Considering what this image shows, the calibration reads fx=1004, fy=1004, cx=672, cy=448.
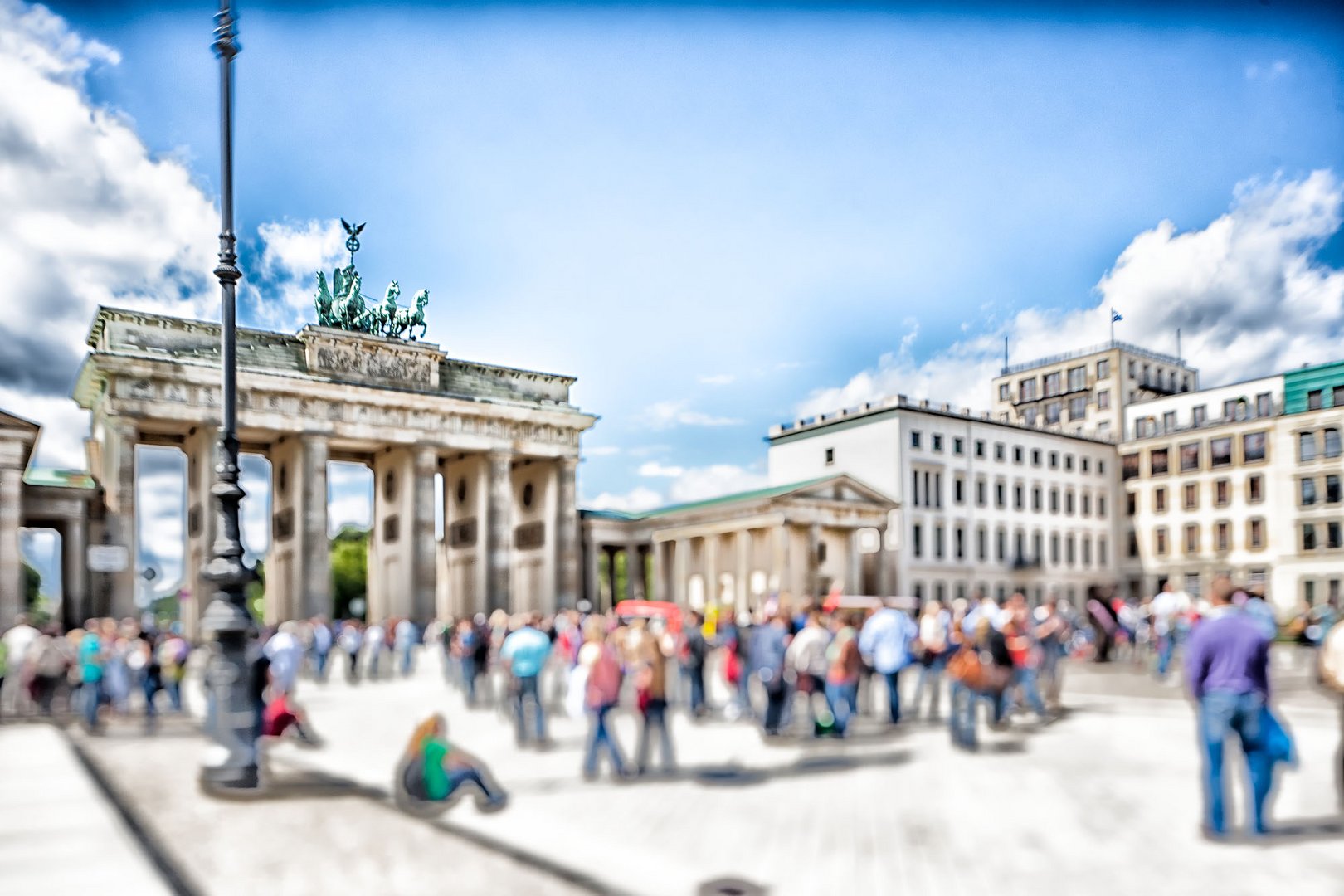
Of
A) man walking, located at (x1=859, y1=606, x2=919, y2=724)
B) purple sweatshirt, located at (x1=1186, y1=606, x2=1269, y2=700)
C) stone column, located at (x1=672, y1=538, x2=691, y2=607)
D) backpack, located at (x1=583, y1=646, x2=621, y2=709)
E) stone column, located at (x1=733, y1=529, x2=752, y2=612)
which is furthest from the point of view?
stone column, located at (x1=672, y1=538, x2=691, y2=607)

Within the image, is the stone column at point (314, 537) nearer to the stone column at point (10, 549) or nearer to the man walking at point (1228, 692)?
the stone column at point (10, 549)

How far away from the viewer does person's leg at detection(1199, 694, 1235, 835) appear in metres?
8.32

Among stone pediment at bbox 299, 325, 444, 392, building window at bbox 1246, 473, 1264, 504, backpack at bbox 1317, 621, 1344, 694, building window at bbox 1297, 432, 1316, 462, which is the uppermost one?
stone pediment at bbox 299, 325, 444, 392

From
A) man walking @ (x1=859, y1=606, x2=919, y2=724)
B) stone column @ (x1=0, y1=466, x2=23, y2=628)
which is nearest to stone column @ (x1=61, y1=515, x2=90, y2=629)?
stone column @ (x1=0, y1=466, x2=23, y2=628)

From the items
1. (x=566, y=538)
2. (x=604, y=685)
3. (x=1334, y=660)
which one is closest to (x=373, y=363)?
(x=604, y=685)

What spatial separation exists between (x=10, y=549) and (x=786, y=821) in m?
37.2

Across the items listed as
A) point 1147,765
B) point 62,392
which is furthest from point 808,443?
point 62,392

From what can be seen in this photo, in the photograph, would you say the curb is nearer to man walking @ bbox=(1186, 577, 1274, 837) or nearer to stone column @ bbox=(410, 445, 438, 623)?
man walking @ bbox=(1186, 577, 1274, 837)

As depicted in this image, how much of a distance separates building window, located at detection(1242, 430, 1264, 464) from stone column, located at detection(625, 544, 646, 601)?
169ft

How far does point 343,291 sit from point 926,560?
3496cm

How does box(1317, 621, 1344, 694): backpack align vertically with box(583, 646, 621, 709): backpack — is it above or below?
above

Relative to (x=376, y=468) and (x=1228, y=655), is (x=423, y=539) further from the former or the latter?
(x=1228, y=655)

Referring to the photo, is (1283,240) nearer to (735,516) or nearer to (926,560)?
(926,560)

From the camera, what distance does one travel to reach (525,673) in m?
13.6
